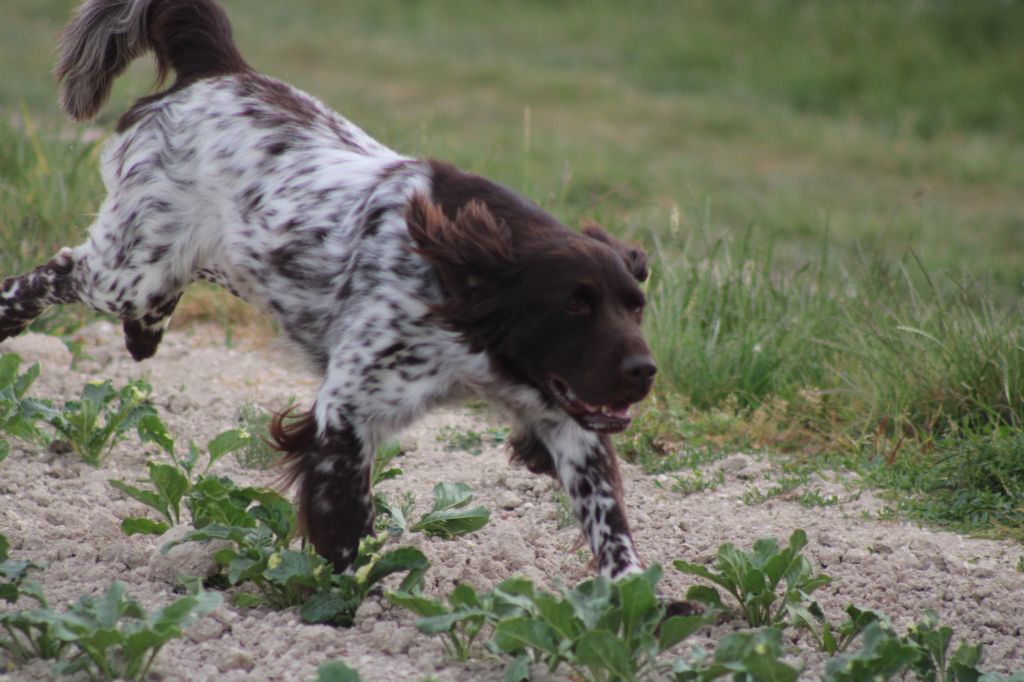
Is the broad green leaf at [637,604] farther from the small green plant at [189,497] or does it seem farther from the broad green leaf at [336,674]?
the small green plant at [189,497]

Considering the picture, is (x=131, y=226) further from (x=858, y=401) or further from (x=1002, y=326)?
(x=1002, y=326)

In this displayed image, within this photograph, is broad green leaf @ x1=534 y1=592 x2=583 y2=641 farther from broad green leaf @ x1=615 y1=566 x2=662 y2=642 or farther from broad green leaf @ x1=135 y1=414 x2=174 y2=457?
broad green leaf @ x1=135 y1=414 x2=174 y2=457

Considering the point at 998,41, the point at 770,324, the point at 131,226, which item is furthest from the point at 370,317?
the point at 998,41

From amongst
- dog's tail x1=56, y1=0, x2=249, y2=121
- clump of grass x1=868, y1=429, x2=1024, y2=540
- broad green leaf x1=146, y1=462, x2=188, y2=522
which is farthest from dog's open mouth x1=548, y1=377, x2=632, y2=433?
dog's tail x1=56, y1=0, x2=249, y2=121

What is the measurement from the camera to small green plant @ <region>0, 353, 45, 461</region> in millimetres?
4266

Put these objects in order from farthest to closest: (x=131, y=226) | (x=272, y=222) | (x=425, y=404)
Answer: (x=131, y=226)
(x=272, y=222)
(x=425, y=404)

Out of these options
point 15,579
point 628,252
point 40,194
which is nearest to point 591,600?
point 628,252

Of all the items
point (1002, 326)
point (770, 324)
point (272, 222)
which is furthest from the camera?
point (770, 324)

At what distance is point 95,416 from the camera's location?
439cm

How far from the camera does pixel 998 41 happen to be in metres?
14.1

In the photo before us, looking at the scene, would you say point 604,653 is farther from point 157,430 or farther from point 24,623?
point 157,430

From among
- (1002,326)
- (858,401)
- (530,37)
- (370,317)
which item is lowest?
(530,37)

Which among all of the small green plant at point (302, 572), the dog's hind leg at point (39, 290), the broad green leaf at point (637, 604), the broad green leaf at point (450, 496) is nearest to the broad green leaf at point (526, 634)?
the broad green leaf at point (637, 604)

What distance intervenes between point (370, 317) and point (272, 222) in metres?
0.62
